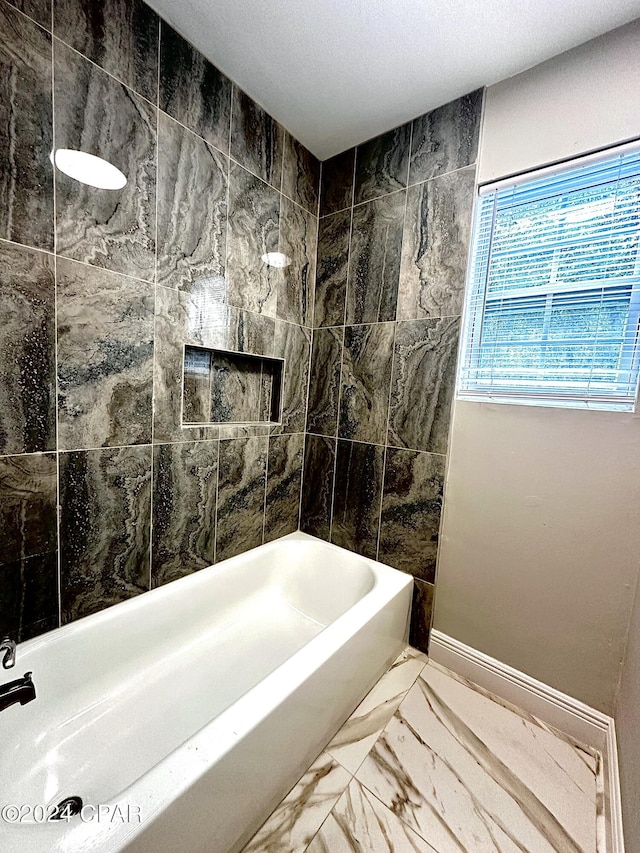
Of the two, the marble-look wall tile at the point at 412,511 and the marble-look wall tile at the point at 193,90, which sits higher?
the marble-look wall tile at the point at 193,90

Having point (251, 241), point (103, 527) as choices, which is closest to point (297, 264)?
point (251, 241)

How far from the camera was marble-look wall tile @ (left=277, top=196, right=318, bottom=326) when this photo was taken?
1.82m

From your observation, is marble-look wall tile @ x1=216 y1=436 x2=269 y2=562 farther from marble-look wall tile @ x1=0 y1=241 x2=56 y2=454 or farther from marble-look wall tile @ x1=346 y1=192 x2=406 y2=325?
marble-look wall tile @ x1=346 y1=192 x2=406 y2=325

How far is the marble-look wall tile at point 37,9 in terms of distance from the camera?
960mm

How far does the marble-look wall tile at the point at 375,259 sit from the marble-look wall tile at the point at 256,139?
1.55 feet

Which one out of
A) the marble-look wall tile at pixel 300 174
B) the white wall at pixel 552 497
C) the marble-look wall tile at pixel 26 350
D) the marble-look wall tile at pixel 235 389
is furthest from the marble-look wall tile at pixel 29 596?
the marble-look wall tile at pixel 300 174

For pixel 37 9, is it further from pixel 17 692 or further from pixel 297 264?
pixel 17 692

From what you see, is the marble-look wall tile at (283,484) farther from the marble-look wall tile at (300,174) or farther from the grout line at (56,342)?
the marble-look wall tile at (300,174)

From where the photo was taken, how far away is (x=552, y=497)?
4.43 ft

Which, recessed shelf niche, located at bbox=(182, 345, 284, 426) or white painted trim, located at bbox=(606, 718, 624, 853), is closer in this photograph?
white painted trim, located at bbox=(606, 718, 624, 853)

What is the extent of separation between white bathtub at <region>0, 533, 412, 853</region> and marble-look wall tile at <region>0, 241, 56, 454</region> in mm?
707

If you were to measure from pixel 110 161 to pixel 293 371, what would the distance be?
1.16 m

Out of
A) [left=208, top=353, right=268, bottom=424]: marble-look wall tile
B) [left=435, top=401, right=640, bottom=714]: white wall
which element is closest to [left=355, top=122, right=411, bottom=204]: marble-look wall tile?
[left=208, top=353, right=268, bottom=424]: marble-look wall tile

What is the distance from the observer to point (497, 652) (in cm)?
151
